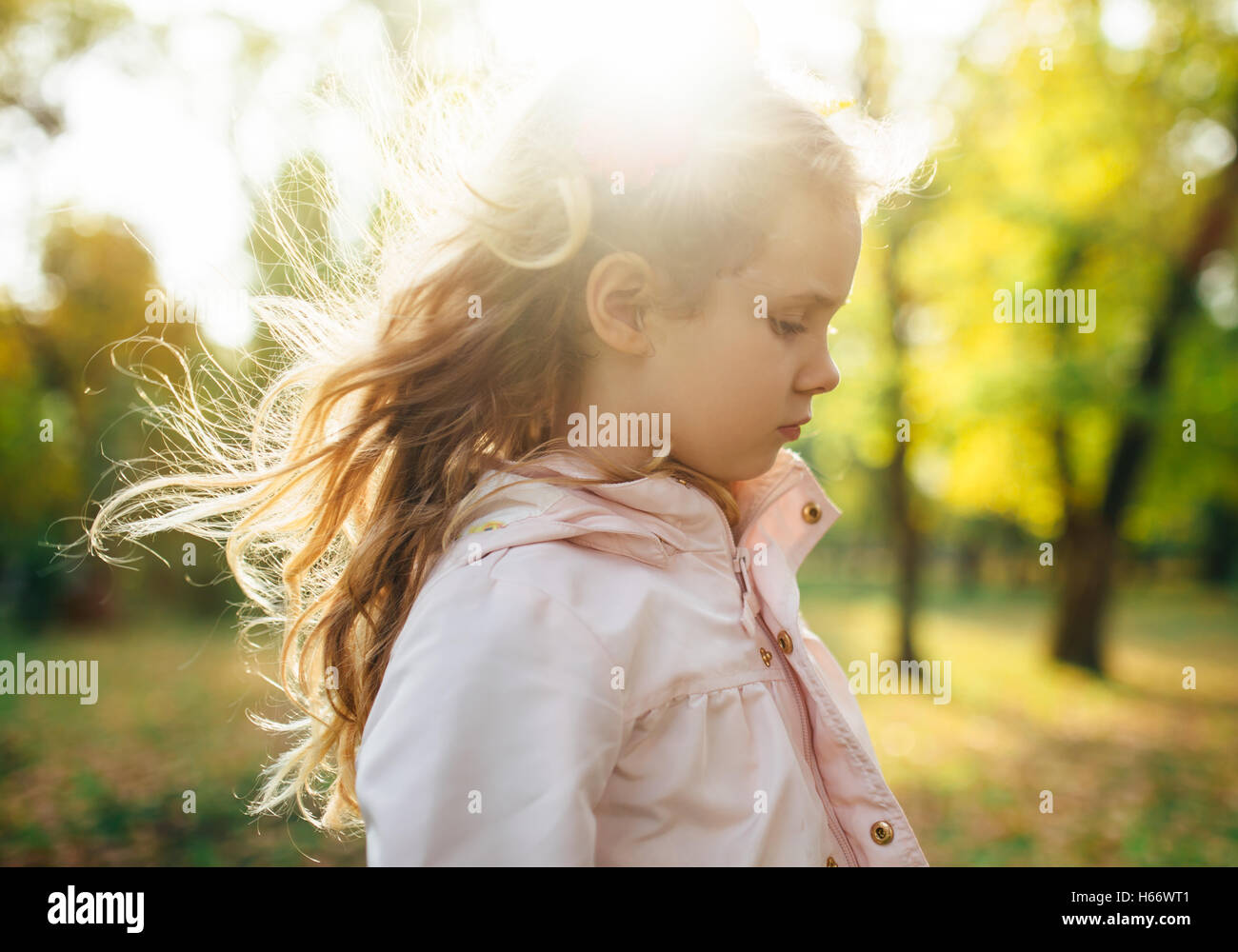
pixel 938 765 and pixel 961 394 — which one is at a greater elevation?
pixel 961 394

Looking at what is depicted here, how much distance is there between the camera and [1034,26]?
10211mm

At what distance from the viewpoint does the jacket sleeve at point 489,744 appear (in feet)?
3.65

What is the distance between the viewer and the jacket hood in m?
1.36

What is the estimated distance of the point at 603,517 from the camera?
4.57 ft

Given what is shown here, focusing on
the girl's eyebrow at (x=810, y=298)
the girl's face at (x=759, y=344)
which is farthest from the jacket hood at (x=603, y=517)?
the girl's eyebrow at (x=810, y=298)

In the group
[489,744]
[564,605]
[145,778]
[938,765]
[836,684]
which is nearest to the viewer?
[489,744]

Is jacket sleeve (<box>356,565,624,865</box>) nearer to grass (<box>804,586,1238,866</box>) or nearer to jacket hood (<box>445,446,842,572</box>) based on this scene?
jacket hood (<box>445,446,842,572</box>)

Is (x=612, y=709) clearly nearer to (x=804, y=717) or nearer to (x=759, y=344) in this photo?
(x=804, y=717)

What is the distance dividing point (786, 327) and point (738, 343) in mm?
94

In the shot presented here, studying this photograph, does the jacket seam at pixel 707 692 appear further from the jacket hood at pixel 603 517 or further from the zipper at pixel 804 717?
the jacket hood at pixel 603 517

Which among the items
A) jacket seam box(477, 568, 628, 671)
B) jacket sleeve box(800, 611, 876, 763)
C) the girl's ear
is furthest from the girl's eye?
jacket seam box(477, 568, 628, 671)

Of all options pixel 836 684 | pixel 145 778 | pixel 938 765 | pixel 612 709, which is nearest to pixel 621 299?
pixel 612 709

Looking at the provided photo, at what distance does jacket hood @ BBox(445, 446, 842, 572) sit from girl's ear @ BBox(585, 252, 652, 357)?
0.21 meters

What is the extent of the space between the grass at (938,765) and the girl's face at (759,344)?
2116 mm
